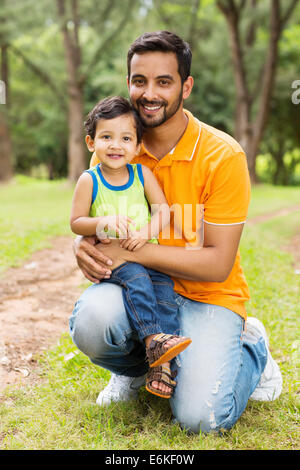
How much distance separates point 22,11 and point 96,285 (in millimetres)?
15888

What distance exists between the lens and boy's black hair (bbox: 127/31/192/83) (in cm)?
250

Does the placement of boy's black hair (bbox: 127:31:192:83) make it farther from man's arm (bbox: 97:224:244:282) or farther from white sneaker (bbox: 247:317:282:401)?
white sneaker (bbox: 247:317:282:401)

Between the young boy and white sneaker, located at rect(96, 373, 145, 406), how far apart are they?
32cm

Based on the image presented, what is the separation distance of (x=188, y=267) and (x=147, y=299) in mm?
295

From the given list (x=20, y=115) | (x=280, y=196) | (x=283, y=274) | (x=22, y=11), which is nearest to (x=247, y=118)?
(x=280, y=196)

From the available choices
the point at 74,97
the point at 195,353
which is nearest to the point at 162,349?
the point at 195,353

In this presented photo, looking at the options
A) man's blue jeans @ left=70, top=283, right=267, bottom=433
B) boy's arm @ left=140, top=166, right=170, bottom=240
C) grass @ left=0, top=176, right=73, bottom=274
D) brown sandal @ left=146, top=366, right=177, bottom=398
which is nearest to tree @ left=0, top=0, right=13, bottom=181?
grass @ left=0, top=176, right=73, bottom=274

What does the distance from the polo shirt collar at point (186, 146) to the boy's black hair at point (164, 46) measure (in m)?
0.25

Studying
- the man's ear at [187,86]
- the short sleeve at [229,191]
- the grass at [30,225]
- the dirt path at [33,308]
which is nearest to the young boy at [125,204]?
the short sleeve at [229,191]

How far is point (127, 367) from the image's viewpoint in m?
2.55

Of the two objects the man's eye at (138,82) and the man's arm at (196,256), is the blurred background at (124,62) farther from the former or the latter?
the man's arm at (196,256)

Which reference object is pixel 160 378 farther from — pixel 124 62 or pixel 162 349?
pixel 124 62

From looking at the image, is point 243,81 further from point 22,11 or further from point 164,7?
point 22,11

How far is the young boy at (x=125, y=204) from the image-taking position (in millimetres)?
2373
